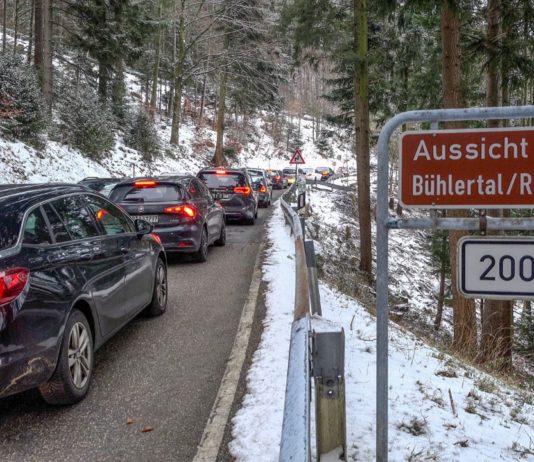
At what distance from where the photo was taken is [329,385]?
2613mm

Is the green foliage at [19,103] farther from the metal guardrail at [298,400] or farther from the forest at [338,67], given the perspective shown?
the metal guardrail at [298,400]

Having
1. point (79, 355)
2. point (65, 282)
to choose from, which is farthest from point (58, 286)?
point (79, 355)

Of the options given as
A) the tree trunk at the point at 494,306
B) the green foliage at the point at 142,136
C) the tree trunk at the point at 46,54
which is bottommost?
the tree trunk at the point at 494,306

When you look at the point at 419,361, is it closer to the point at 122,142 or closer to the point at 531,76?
the point at 531,76

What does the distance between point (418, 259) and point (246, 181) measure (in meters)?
13.4

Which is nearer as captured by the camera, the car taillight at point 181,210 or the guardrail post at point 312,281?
the guardrail post at point 312,281

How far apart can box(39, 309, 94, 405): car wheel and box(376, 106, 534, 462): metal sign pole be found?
239cm

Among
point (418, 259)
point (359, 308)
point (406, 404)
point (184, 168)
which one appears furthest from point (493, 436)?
point (184, 168)

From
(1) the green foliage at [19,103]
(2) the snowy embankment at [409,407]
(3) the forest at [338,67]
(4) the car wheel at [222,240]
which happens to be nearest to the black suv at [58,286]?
(2) the snowy embankment at [409,407]

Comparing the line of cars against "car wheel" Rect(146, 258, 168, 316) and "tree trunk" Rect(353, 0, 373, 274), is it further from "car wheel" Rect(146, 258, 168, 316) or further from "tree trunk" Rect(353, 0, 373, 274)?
"tree trunk" Rect(353, 0, 373, 274)

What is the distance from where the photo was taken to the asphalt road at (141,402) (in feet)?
11.7

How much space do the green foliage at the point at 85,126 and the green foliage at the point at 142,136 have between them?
16.4 feet

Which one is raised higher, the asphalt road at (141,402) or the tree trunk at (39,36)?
the tree trunk at (39,36)

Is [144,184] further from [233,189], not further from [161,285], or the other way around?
[233,189]
